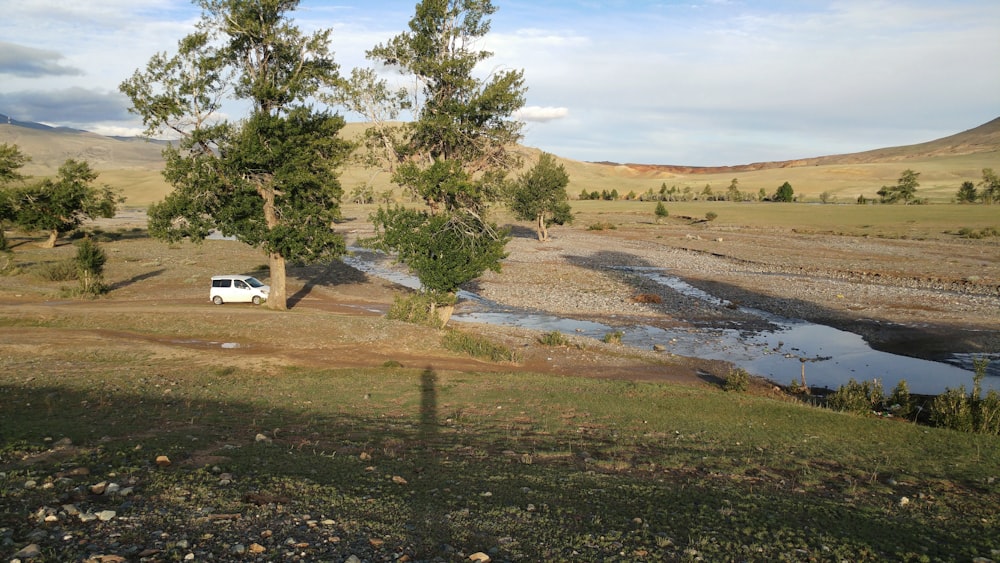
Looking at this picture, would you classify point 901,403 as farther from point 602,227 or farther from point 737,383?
point 602,227

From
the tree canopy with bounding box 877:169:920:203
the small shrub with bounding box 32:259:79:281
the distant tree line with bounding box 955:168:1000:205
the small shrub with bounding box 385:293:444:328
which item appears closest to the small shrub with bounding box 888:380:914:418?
the small shrub with bounding box 385:293:444:328

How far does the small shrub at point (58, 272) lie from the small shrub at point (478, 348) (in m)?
29.1

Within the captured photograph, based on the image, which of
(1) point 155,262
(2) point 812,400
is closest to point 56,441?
(2) point 812,400

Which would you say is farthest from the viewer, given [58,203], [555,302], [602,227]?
[602,227]

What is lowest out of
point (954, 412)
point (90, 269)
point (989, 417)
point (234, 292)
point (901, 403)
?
point (901, 403)

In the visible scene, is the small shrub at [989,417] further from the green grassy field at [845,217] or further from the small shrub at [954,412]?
the green grassy field at [845,217]

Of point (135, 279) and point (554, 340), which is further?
point (135, 279)

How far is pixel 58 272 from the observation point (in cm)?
4016

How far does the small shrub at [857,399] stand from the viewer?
1728 cm

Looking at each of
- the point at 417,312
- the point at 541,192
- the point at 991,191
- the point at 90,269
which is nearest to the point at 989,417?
the point at 417,312

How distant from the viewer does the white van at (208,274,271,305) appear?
33.8 m

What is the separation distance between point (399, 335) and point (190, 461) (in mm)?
15852

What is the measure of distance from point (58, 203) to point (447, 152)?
144ft

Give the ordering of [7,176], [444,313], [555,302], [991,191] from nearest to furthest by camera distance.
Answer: [444,313] → [555,302] → [7,176] → [991,191]
